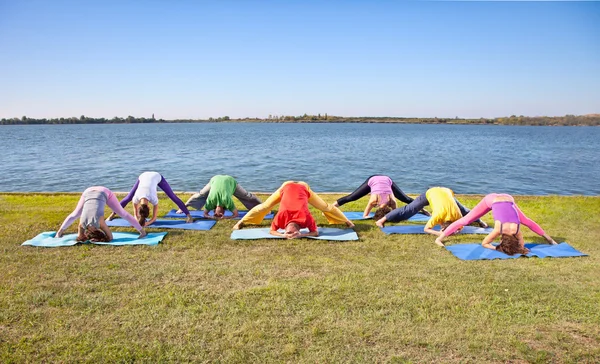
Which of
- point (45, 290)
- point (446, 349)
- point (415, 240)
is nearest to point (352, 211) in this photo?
point (415, 240)

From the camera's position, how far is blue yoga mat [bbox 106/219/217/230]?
30.5ft

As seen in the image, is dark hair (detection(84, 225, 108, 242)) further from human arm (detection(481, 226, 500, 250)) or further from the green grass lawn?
human arm (detection(481, 226, 500, 250))

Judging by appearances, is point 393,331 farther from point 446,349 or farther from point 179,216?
point 179,216

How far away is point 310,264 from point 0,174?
3039cm

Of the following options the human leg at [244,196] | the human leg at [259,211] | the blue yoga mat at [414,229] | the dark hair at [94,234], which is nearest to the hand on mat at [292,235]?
the human leg at [259,211]

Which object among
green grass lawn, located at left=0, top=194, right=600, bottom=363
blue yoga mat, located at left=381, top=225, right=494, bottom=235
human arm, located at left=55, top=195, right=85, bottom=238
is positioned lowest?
green grass lawn, located at left=0, top=194, right=600, bottom=363

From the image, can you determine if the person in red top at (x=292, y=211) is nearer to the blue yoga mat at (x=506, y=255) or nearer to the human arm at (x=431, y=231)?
the human arm at (x=431, y=231)

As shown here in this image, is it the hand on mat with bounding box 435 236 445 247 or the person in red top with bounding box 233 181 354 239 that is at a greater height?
the person in red top with bounding box 233 181 354 239

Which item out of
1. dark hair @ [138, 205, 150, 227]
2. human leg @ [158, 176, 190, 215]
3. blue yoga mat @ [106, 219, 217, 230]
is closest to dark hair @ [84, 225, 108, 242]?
dark hair @ [138, 205, 150, 227]

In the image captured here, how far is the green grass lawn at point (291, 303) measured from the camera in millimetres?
Answer: 4457

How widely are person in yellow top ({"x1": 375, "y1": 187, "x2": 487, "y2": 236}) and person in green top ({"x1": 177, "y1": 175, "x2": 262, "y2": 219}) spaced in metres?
3.61

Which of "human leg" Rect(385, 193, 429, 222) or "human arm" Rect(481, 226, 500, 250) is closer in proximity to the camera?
"human arm" Rect(481, 226, 500, 250)

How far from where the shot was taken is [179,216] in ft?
35.3

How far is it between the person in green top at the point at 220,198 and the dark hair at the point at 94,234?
8.47 ft
